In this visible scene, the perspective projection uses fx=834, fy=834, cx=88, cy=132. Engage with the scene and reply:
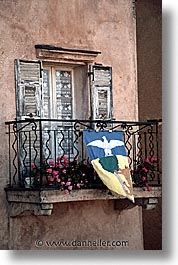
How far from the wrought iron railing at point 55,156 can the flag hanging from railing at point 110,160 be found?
0.20 m

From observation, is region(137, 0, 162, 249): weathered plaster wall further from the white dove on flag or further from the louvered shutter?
the louvered shutter

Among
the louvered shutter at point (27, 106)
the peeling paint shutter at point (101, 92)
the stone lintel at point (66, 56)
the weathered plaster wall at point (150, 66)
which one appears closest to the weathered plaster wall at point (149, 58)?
the weathered plaster wall at point (150, 66)

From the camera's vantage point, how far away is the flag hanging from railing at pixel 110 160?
9992 mm

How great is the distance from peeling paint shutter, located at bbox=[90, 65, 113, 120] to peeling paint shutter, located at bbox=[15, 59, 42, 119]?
883 millimetres

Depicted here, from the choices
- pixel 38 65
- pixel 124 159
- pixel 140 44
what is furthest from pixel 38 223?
pixel 140 44

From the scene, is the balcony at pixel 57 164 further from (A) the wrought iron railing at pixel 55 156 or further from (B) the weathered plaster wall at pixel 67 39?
(B) the weathered plaster wall at pixel 67 39

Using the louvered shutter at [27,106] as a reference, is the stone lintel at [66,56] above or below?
above

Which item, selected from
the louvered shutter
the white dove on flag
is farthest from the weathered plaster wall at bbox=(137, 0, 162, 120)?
the louvered shutter

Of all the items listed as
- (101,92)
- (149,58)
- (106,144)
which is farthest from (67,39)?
(149,58)

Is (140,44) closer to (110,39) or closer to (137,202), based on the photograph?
(110,39)

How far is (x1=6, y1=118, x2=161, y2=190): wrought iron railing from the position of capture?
9930mm

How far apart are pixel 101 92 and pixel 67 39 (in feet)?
2.86

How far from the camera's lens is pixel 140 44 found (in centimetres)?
1305

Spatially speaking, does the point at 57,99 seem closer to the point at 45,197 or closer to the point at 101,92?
the point at 101,92
